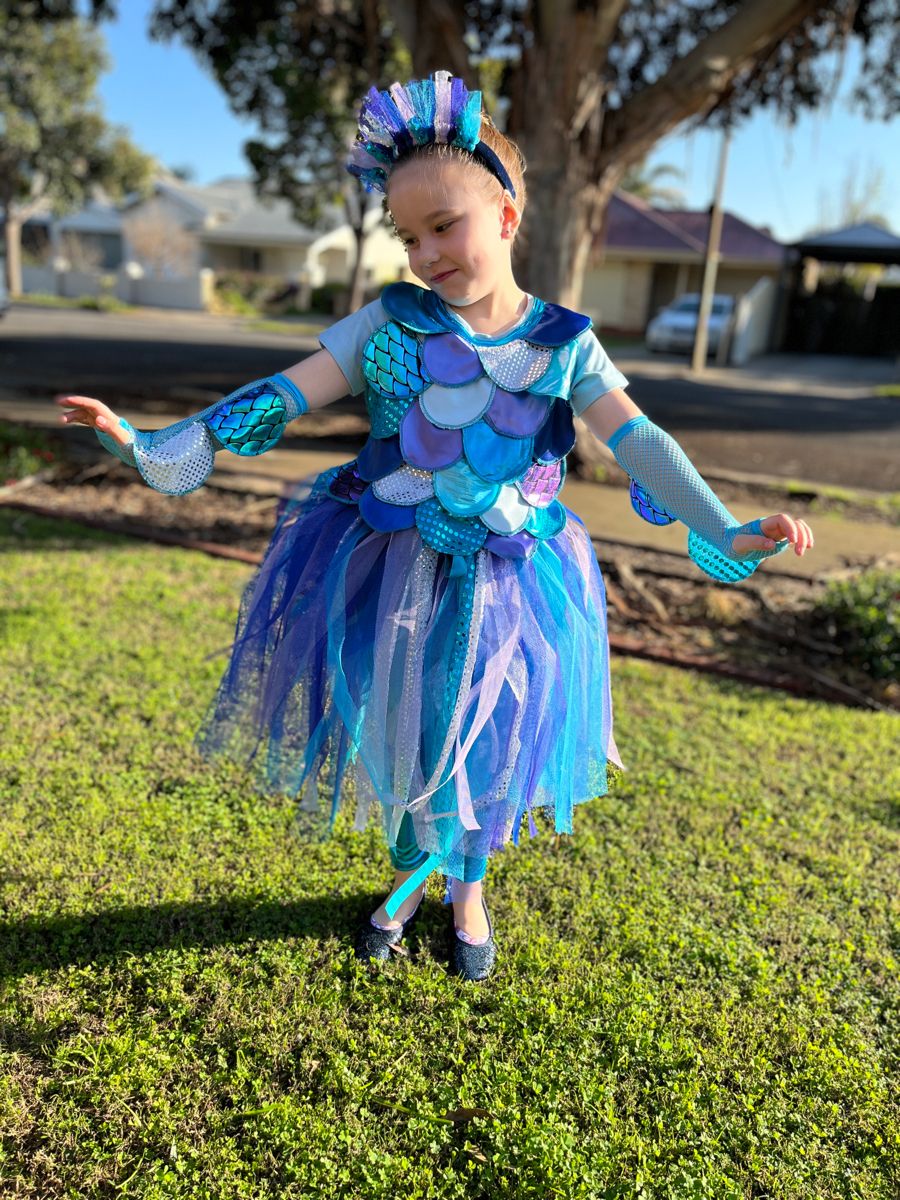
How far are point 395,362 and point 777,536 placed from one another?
947mm

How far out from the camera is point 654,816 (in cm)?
321

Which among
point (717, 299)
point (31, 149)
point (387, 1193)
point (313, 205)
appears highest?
point (31, 149)

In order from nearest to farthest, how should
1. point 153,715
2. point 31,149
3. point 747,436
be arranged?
1. point 153,715
2. point 747,436
3. point 31,149

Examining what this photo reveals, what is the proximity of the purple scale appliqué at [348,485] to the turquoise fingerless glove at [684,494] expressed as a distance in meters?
0.63

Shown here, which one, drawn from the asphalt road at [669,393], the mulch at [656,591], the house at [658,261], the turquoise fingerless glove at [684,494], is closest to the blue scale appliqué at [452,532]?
the turquoise fingerless glove at [684,494]

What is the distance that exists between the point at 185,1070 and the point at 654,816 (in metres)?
1.77

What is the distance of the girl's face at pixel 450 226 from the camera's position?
6.71ft

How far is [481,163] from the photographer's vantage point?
2094mm

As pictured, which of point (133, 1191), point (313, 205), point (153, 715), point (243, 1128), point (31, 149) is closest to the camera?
point (133, 1191)

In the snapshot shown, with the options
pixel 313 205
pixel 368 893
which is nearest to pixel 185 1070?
pixel 368 893

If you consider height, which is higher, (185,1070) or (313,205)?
(313,205)

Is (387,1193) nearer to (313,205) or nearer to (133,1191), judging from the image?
(133,1191)

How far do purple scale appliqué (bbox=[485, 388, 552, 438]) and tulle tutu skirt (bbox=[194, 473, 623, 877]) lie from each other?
11.5 inches

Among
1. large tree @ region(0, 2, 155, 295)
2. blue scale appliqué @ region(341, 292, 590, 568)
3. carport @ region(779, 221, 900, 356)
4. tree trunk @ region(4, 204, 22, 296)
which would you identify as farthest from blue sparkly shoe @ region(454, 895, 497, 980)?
tree trunk @ region(4, 204, 22, 296)
